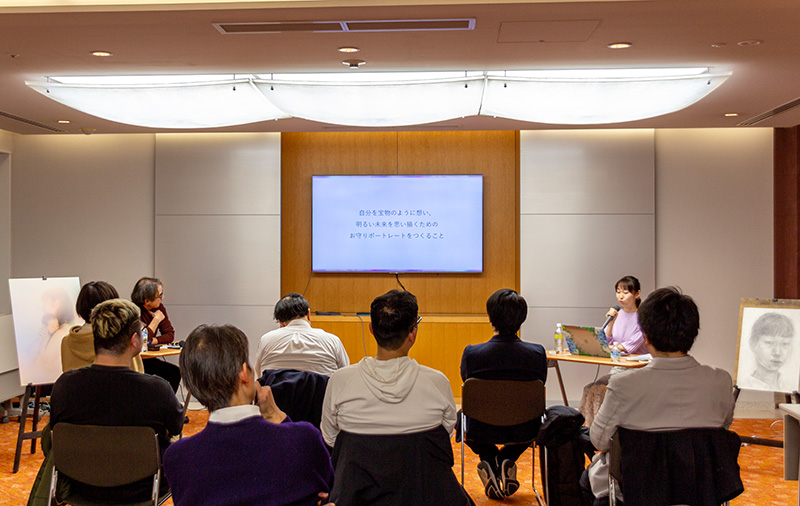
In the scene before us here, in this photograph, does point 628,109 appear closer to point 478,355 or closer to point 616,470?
point 478,355

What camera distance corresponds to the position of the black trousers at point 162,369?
627cm

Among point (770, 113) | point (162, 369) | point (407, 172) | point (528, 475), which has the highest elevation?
point (770, 113)

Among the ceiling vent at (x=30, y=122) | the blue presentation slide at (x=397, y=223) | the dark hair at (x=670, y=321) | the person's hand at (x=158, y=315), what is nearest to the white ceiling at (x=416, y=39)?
the ceiling vent at (x=30, y=122)

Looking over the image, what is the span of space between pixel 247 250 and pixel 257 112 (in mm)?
1787

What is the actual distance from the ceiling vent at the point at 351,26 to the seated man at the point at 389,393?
1.67 m

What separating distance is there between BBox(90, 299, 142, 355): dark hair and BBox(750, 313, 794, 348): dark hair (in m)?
4.93

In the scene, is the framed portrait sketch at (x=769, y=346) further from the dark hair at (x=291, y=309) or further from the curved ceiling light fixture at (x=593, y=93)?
the dark hair at (x=291, y=309)

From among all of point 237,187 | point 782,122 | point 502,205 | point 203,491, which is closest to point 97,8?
point 203,491

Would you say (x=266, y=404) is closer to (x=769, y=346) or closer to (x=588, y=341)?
(x=588, y=341)

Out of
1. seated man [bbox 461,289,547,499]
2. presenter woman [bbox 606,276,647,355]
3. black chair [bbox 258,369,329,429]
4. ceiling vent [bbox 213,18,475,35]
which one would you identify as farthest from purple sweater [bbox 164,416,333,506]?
presenter woman [bbox 606,276,647,355]

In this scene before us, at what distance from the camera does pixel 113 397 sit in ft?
9.96

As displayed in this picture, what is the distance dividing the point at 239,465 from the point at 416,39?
2833 mm

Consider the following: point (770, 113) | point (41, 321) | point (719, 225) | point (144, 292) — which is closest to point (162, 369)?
point (144, 292)

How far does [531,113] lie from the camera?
239 inches
